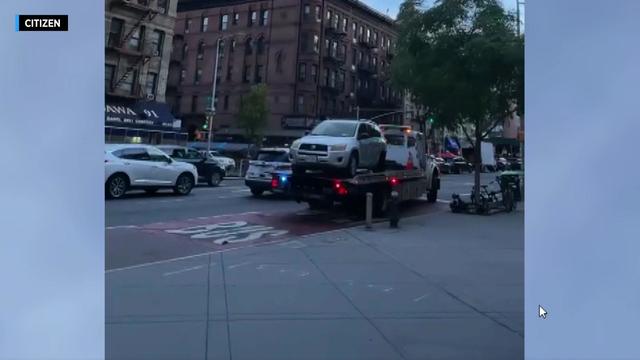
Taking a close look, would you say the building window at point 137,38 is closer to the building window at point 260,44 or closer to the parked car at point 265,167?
the building window at point 260,44

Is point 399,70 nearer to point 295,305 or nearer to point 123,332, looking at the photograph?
point 295,305

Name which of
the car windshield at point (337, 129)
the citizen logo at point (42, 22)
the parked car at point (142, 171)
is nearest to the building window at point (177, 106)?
the parked car at point (142, 171)

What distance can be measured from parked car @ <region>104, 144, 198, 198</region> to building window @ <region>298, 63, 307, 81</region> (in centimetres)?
3700

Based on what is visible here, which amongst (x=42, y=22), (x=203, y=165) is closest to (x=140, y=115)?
(x=203, y=165)

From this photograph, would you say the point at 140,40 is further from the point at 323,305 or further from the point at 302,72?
the point at 323,305

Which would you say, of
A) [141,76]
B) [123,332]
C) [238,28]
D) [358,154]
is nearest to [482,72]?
[358,154]

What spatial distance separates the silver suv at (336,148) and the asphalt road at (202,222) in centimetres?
138

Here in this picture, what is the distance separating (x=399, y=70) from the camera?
744 inches

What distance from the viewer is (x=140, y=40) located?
4028 centimetres

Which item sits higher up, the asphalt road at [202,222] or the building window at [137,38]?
the building window at [137,38]

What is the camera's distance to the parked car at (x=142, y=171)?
59.1 ft

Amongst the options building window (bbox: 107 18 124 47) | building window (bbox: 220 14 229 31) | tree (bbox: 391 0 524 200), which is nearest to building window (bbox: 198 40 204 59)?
building window (bbox: 220 14 229 31)

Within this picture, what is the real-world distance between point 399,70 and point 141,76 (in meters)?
25.6

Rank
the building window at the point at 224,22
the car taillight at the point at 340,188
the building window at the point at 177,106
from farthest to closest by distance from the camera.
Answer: the building window at the point at 177,106 → the building window at the point at 224,22 → the car taillight at the point at 340,188
